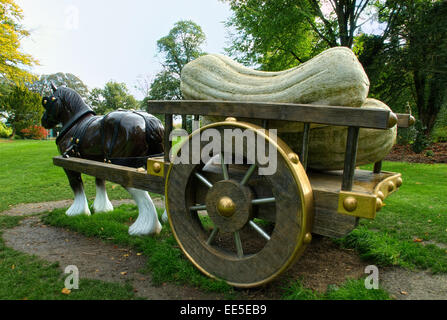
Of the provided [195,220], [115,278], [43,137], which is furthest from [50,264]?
[43,137]

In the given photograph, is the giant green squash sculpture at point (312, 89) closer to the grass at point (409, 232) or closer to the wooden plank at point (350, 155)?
the wooden plank at point (350, 155)

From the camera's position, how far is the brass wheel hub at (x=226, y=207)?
225 cm

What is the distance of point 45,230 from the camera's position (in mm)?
4148

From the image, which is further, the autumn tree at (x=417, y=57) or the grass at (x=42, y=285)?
the autumn tree at (x=417, y=57)

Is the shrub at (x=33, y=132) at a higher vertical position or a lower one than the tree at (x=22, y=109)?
lower

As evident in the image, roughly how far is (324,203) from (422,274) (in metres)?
1.64

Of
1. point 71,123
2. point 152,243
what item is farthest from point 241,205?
point 71,123

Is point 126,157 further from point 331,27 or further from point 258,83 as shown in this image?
point 331,27

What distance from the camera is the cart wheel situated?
1.99 metres

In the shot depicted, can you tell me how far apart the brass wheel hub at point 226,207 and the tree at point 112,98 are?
129 ft

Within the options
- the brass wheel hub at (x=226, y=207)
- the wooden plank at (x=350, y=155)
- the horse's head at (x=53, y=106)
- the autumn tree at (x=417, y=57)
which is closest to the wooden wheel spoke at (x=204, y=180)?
the brass wheel hub at (x=226, y=207)

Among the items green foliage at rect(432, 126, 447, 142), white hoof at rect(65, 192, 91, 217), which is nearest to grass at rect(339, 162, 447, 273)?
white hoof at rect(65, 192, 91, 217)

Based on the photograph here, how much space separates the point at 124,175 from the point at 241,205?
145 centimetres

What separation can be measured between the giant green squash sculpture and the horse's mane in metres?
2.48
